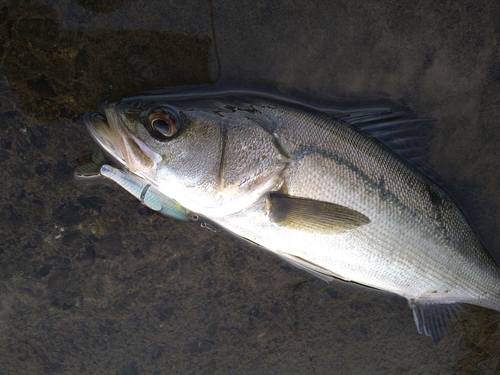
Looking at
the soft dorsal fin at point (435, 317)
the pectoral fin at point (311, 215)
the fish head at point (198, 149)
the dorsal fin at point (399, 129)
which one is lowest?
the soft dorsal fin at point (435, 317)

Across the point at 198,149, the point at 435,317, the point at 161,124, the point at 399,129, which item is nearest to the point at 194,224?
the point at 198,149

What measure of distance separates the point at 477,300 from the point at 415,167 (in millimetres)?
978

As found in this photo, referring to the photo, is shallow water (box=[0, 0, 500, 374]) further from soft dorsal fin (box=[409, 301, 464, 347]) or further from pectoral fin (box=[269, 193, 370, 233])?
pectoral fin (box=[269, 193, 370, 233])

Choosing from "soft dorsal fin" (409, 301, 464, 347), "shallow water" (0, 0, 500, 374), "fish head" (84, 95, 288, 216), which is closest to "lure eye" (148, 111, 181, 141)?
"fish head" (84, 95, 288, 216)

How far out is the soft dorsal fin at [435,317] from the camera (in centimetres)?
260

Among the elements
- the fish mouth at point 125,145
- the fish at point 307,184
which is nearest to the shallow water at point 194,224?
the fish at point 307,184

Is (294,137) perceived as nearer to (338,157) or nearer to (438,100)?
(338,157)

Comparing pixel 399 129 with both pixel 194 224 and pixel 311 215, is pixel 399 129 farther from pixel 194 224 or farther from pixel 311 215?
pixel 194 224

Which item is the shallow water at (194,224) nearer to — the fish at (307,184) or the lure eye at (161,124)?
the fish at (307,184)

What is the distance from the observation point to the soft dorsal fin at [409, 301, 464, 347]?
2.60 metres

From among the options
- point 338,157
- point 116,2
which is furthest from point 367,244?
point 116,2

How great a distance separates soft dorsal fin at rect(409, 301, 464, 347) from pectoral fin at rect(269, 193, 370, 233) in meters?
0.97

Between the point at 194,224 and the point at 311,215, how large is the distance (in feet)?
2.93

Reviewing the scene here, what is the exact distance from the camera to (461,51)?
2.45m
